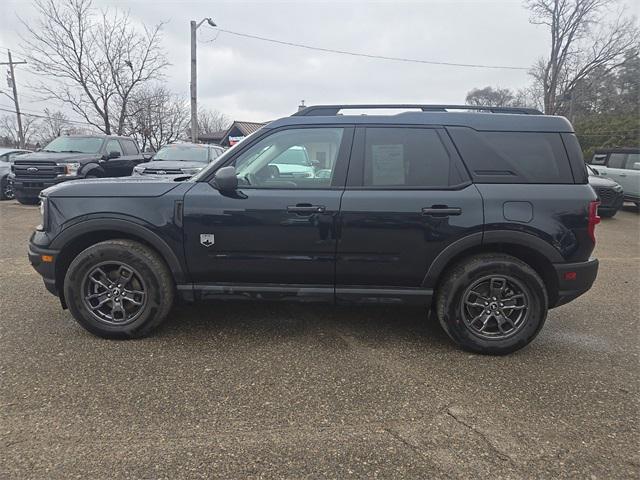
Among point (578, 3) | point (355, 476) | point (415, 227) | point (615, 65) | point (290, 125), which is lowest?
point (355, 476)

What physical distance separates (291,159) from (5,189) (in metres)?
13.1

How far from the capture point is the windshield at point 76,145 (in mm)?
11070

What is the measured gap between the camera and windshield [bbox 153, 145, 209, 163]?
1053 cm

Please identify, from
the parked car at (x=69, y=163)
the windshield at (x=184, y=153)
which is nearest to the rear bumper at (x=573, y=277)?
the windshield at (x=184, y=153)

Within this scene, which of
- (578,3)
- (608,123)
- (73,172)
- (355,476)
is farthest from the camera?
(578,3)

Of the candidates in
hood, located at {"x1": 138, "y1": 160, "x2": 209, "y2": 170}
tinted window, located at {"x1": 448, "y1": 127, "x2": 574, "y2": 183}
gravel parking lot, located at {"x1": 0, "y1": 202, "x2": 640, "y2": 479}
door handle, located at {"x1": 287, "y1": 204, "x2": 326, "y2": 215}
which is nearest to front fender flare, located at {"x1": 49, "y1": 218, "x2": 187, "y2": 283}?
gravel parking lot, located at {"x1": 0, "y1": 202, "x2": 640, "y2": 479}

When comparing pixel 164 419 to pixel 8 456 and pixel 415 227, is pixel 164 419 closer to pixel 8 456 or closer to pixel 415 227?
pixel 8 456

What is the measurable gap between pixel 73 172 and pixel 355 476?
1056 cm

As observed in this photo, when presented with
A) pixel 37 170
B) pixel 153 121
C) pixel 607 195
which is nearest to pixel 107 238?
pixel 37 170

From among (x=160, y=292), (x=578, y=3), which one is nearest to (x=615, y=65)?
(x=578, y=3)

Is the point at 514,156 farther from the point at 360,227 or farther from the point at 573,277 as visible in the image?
the point at 360,227

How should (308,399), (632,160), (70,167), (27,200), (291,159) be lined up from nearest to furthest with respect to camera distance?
1. (308,399)
2. (291,159)
3. (70,167)
4. (27,200)
5. (632,160)

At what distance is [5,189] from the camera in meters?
12.8

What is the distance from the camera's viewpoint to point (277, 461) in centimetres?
217
